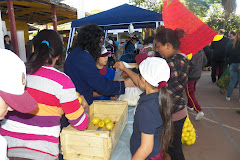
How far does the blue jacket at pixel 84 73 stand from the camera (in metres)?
1.73

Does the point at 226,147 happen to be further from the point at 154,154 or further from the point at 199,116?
the point at 154,154

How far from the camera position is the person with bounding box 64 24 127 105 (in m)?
1.74

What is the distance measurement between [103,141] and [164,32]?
1.12m

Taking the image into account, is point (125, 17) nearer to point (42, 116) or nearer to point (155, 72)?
point (155, 72)

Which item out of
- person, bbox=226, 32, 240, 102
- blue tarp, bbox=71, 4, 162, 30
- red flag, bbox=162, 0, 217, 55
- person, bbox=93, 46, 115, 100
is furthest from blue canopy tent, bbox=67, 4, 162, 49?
red flag, bbox=162, 0, 217, 55

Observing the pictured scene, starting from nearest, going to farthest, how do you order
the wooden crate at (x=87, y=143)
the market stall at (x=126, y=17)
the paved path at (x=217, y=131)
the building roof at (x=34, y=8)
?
the wooden crate at (x=87, y=143)
the paved path at (x=217, y=131)
the market stall at (x=126, y=17)
the building roof at (x=34, y=8)

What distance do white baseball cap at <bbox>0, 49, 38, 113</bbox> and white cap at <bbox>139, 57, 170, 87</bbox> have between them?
31.3 inches

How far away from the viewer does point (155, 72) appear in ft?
4.07

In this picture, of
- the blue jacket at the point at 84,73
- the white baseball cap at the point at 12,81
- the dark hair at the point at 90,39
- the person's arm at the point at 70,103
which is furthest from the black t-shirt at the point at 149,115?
the dark hair at the point at 90,39

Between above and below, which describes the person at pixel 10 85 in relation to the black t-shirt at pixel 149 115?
above

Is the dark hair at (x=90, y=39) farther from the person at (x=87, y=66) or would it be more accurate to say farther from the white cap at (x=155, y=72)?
the white cap at (x=155, y=72)

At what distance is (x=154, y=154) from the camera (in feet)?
4.41

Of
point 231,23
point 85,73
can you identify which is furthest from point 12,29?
point 231,23

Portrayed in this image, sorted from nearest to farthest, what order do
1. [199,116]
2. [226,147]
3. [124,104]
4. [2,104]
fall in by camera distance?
1. [2,104]
2. [124,104]
3. [226,147]
4. [199,116]
